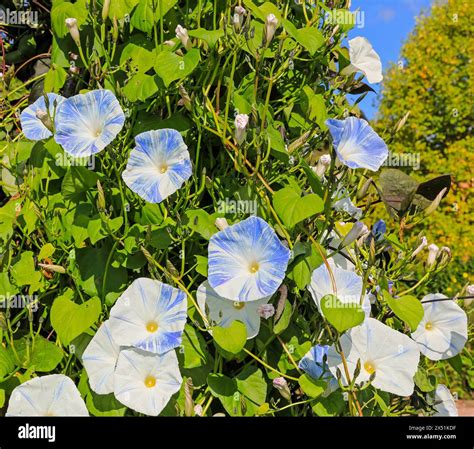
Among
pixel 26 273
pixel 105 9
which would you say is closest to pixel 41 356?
pixel 26 273

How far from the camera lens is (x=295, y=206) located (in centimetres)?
92

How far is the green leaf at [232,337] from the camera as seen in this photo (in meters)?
0.89

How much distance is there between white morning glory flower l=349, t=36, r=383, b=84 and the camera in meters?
1.19

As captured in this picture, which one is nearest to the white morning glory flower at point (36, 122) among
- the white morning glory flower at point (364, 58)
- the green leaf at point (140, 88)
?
the green leaf at point (140, 88)

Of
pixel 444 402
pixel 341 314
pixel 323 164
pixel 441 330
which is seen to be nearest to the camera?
pixel 341 314

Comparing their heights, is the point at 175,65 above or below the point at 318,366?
above

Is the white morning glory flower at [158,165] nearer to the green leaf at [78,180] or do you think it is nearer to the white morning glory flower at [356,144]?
the green leaf at [78,180]

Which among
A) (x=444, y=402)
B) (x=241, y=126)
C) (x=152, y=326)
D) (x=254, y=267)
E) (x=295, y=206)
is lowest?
(x=444, y=402)

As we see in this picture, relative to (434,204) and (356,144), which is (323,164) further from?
(434,204)

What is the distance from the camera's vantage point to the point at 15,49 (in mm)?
1578

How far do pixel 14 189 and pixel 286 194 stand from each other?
60cm

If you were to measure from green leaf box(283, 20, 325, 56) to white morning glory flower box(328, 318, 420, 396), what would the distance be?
468mm

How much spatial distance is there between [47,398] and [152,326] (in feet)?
0.65

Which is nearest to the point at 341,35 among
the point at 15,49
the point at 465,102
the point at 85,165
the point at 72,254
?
the point at 85,165
